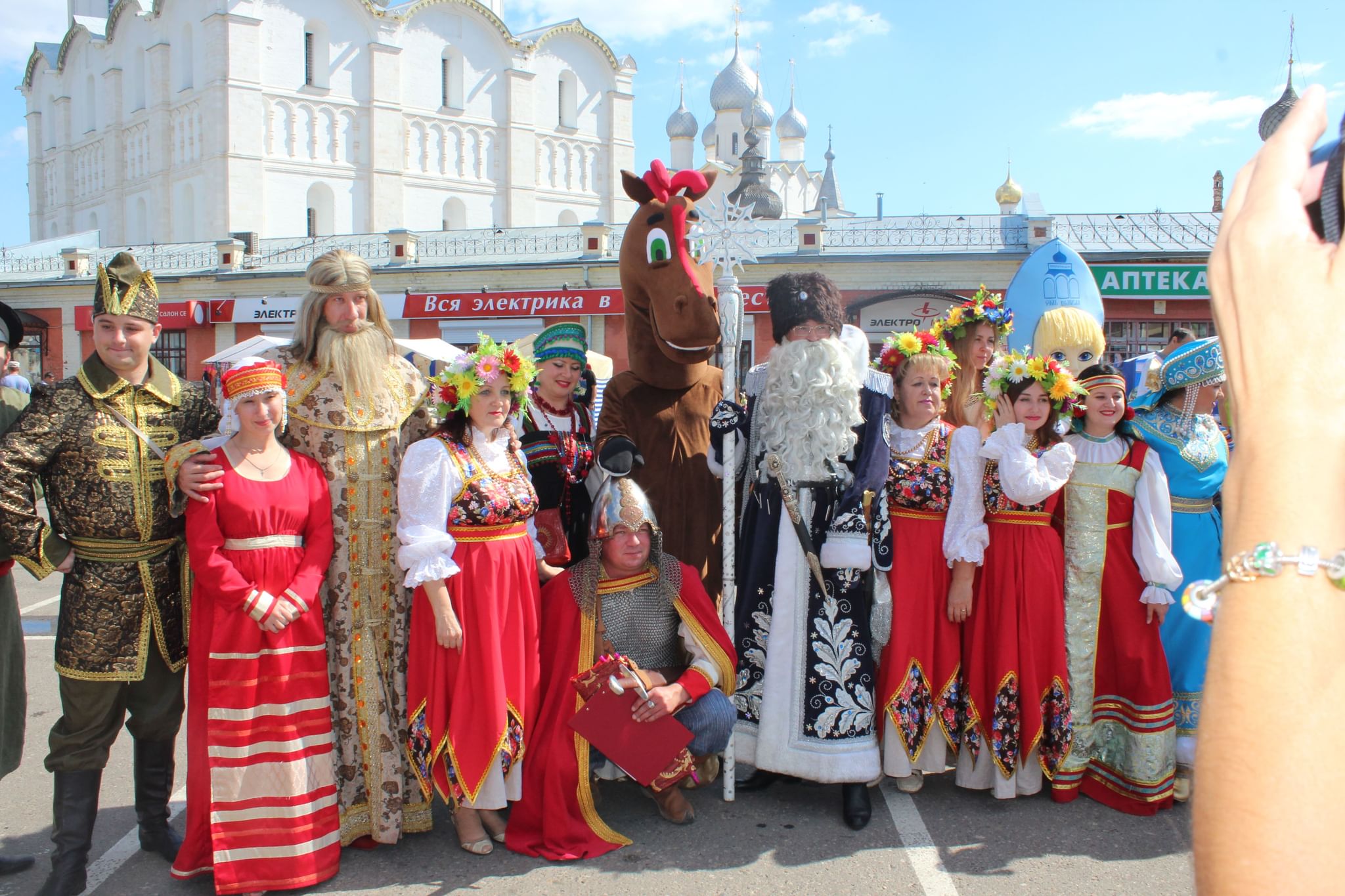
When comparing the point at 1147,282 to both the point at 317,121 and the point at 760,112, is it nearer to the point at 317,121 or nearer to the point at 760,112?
the point at 317,121

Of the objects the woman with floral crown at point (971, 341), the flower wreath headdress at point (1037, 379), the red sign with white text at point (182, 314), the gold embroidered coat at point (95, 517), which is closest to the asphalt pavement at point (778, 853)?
the gold embroidered coat at point (95, 517)

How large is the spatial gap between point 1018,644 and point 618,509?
5.57ft

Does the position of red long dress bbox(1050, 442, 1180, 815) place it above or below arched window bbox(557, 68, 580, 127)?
below

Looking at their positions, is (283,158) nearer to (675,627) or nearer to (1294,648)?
(675,627)

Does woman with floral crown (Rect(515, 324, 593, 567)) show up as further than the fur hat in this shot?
Yes

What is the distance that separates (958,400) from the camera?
492 centimetres

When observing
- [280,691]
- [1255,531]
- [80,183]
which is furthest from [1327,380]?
[80,183]

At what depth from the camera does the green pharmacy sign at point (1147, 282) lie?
711 inches

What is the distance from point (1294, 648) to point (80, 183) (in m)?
48.5

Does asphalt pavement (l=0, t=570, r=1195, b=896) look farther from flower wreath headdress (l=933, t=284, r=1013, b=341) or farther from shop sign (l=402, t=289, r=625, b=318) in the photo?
shop sign (l=402, t=289, r=625, b=318)

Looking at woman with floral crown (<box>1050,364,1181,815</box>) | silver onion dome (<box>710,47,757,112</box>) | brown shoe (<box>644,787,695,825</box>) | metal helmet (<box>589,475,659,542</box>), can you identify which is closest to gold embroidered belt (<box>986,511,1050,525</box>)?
woman with floral crown (<box>1050,364,1181,815</box>)

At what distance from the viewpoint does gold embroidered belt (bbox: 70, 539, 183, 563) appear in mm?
3230

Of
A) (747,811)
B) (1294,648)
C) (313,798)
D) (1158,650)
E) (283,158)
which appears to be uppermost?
(283,158)

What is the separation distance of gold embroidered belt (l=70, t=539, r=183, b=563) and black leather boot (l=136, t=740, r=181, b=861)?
70cm
